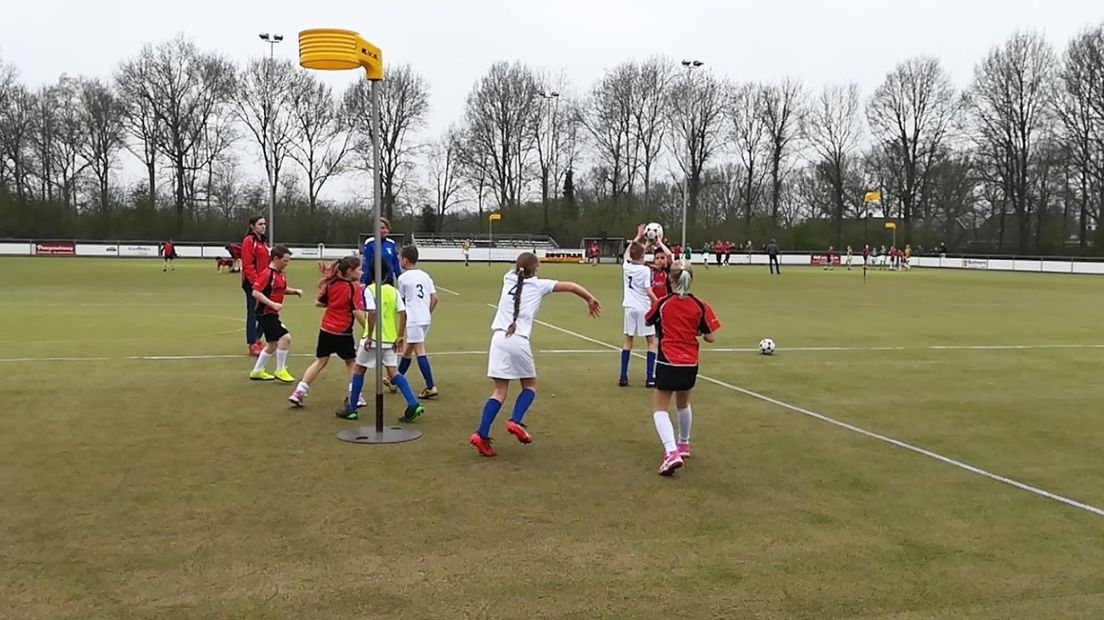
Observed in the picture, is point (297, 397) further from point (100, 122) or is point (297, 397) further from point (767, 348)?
point (100, 122)

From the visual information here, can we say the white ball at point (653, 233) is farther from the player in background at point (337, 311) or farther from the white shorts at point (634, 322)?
the player in background at point (337, 311)

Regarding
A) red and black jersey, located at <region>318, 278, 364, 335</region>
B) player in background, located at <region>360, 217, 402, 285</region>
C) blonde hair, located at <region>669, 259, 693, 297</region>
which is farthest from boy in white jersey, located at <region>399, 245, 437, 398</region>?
blonde hair, located at <region>669, 259, 693, 297</region>

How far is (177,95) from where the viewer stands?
70.6m

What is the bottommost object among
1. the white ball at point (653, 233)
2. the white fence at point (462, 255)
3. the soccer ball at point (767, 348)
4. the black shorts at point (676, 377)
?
the soccer ball at point (767, 348)

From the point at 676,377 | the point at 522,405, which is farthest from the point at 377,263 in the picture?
the point at 676,377

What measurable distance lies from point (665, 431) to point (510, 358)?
4.74 ft

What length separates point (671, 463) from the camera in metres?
6.97

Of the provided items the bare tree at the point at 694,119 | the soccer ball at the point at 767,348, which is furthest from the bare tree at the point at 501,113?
the soccer ball at the point at 767,348

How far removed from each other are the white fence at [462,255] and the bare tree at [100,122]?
6818 millimetres

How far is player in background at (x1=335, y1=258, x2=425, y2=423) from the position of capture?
8.93m

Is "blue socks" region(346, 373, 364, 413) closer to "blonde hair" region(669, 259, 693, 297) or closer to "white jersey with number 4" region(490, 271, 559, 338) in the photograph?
"white jersey with number 4" region(490, 271, 559, 338)

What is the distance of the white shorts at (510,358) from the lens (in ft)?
24.2

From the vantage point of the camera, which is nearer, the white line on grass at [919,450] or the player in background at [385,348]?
the white line on grass at [919,450]

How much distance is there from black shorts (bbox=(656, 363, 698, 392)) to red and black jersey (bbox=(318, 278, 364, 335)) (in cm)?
380
